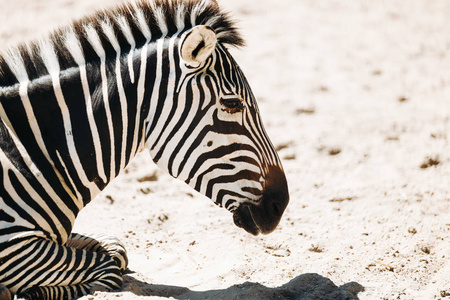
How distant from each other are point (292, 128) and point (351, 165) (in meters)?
1.09

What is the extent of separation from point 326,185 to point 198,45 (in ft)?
9.56

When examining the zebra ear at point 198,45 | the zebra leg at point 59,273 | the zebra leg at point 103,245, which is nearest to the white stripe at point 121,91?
the zebra ear at point 198,45

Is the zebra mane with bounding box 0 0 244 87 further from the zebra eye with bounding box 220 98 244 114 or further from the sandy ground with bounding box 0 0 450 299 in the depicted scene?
the sandy ground with bounding box 0 0 450 299

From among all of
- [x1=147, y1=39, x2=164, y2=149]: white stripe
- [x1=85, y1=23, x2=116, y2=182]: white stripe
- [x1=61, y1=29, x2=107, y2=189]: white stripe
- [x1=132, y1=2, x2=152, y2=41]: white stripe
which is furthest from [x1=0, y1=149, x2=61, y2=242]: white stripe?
[x1=132, y1=2, x2=152, y2=41]: white stripe

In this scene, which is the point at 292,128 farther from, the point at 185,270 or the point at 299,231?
the point at 185,270

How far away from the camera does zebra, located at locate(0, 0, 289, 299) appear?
3697 millimetres

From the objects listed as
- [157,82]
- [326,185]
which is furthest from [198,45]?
[326,185]

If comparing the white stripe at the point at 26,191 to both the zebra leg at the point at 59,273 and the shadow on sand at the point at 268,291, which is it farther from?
the shadow on sand at the point at 268,291

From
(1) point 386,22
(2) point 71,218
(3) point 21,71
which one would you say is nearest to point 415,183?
(2) point 71,218

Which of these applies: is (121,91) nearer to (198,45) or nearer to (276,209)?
(198,45)

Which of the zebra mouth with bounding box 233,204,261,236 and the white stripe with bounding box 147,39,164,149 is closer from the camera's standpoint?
the white stripe with bounding box 147,39,164,149

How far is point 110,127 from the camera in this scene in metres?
3.80

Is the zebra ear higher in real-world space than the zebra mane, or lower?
lower

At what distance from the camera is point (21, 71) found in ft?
12.4
